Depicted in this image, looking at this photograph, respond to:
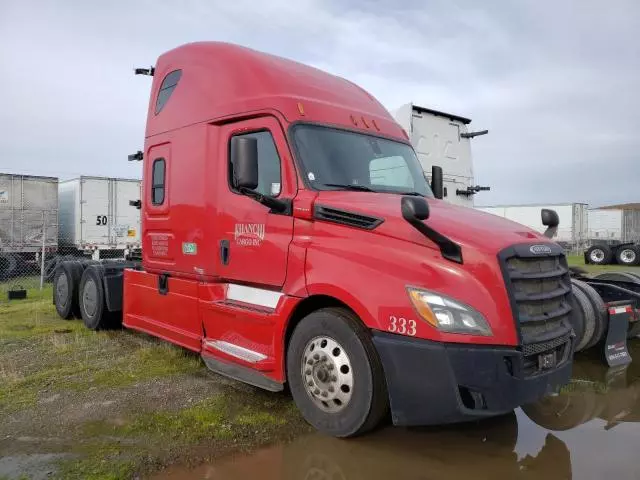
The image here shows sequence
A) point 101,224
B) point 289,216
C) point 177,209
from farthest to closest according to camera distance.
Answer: point 101,224 → point 177,209 → point 289,216

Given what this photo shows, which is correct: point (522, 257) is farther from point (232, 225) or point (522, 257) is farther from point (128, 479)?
point (128, 479)

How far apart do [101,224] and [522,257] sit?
20286 millimetres

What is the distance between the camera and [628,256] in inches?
998

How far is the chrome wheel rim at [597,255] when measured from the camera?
2583 cm

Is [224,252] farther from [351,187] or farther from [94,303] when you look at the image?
[94,303]

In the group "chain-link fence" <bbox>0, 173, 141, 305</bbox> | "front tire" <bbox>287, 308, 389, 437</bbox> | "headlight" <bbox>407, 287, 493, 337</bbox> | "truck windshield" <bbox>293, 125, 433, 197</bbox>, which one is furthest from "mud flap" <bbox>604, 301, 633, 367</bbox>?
"chain-link fence" <bbox>0, 173, 141, 305</bbox>

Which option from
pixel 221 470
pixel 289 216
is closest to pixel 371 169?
pixel 289 216

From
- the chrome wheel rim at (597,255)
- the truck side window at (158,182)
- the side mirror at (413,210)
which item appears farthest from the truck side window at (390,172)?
the chrome wheel rim at (597,255)

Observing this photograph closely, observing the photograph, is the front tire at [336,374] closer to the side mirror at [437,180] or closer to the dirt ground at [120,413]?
the dirt ground at [120,413]

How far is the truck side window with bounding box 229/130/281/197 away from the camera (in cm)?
462

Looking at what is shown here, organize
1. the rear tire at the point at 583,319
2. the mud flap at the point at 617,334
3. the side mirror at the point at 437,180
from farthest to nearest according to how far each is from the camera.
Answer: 1. the side mirror at the point at 437,180
2. the mud flap at the point at 617,334
3. the rear tire at the point at 583,319

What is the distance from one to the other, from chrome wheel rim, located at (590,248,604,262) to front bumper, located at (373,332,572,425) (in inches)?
1001

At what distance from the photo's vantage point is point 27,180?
19359mm

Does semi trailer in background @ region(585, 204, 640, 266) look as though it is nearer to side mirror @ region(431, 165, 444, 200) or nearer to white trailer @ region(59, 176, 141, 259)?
white trailer @ region(59, 176, 141, 259)
